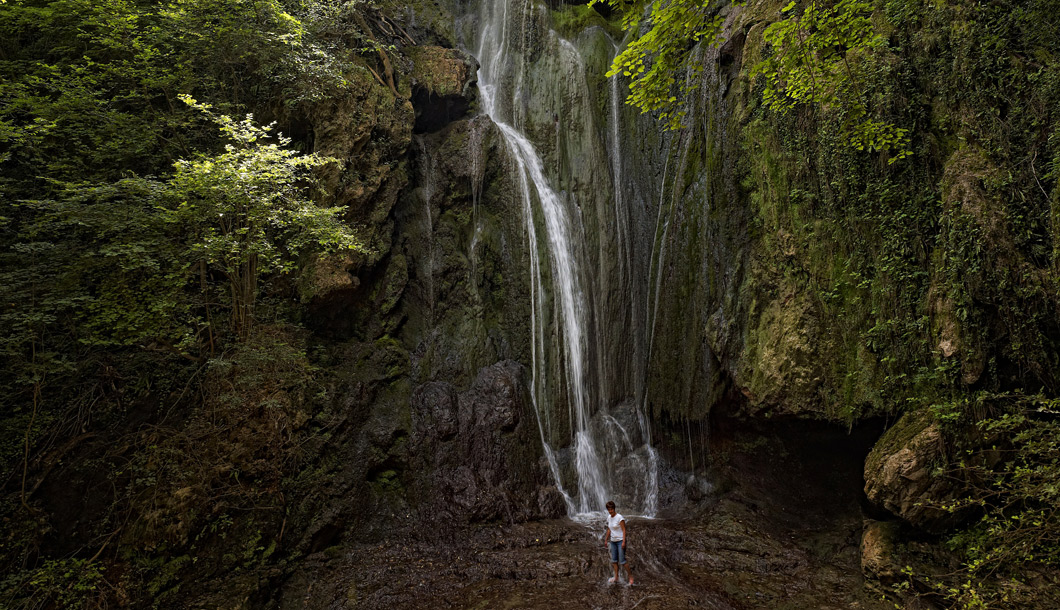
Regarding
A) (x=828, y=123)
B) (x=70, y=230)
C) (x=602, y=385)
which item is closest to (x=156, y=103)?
(x=70, y=230)

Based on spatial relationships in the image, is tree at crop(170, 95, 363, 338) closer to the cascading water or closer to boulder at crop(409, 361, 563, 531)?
boulder at crop(409, 361, 563, 531)

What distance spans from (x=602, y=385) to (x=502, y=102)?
28.0 feet

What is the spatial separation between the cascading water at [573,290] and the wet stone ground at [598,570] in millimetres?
1525

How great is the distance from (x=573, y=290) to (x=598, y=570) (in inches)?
231

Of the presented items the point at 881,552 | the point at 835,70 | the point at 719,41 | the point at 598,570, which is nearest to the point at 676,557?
the point at 598,570

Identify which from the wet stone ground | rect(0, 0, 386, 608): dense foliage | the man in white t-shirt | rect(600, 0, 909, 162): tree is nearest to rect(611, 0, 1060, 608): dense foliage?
rect(600, 0, 909, 162): tree

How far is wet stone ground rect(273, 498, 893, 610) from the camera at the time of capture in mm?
5680

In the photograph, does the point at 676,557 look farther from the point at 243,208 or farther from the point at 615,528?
the point at 243,208

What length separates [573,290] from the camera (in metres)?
10.6

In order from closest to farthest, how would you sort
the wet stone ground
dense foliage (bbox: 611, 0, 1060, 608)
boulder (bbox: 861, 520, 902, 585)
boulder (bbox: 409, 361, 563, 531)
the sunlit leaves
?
1. dense foliage (bbox: 611, 0, 1060, 608)
2. the sunlit leaves
3. boulder (bbox: 861, 520, 902, 585)
4. the wet stone ground
5. boulder (bbox: 409, 361, 563, 531)

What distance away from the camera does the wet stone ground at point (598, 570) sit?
18.6 ft

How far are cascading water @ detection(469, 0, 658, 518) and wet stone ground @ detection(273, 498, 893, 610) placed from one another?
5.00 ft

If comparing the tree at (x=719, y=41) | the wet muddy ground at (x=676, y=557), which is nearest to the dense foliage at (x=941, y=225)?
the tree at (x=719, y=41)

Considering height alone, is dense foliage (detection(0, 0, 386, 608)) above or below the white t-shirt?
above
